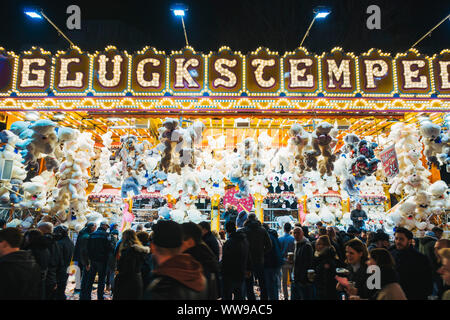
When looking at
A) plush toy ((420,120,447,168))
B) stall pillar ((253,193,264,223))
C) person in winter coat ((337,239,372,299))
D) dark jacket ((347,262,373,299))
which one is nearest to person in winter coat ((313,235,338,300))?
person in winter coat ((337,239,372,299))

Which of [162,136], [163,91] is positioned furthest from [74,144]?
[163,91]

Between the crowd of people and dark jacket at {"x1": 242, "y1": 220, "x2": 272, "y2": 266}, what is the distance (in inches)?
0.8

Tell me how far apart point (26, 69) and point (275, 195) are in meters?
11.0

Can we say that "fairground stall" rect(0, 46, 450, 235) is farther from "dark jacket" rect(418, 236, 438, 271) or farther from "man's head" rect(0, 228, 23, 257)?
"man's head" rect(0, 228, 23, 257)

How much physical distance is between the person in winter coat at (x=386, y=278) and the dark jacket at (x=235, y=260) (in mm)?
2283

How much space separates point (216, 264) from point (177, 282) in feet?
6.41

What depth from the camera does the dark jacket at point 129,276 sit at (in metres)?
4.39

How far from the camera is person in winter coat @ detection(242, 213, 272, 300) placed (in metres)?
5.55

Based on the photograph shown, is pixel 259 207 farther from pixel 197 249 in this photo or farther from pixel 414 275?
pixel 197 249

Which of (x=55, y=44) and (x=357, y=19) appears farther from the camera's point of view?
(x=55, y=44)

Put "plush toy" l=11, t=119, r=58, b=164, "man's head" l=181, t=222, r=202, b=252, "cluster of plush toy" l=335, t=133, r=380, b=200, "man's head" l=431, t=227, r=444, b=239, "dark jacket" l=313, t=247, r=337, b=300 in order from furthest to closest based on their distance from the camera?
1. "cluster of plush toy" l=335, t=133, r=380, b=200
2. "plush toy" l=11, t=119, r=58, b=164
3. "man's head" l=431, t=227, r=444, b=239
4. "dark jacket" l=313, t=247, r=337, b=300
5. "man's head" l=181, t=222, r=202, b=252

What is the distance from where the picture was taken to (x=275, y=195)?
14133 millimetres

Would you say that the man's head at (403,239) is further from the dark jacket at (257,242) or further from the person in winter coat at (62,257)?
the person in winter coat at (62,257)
